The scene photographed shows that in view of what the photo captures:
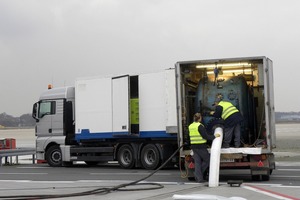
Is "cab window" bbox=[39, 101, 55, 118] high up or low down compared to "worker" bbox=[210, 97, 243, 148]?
up

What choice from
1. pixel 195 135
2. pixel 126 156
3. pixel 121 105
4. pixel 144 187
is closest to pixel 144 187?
pixel 144 187

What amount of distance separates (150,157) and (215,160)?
20.7ft

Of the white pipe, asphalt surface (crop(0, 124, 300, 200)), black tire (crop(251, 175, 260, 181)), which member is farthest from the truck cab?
black tire (crop(251, 175, 260, 181))

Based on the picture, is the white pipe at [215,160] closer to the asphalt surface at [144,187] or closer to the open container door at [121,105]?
the asphalt surface at [144,187]

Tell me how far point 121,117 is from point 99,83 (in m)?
1.69

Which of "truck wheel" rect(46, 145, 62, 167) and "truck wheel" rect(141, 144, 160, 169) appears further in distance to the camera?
"truck wheel" rect(46, 145, 62, 167)

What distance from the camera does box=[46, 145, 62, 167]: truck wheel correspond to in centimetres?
2197

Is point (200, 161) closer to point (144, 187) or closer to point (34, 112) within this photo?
point (144, 187)

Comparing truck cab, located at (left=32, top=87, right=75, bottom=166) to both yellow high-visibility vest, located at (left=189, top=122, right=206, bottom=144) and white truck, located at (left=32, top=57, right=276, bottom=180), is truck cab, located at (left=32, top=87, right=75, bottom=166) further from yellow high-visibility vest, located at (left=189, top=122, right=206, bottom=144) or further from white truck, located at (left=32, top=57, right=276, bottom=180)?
yellow high-visibility vest, located at (left=189, top=122, right=206, bottom=144)

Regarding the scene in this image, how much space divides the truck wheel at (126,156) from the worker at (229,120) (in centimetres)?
583

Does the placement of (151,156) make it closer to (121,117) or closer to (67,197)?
(121,117)

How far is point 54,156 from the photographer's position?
72.6 ft

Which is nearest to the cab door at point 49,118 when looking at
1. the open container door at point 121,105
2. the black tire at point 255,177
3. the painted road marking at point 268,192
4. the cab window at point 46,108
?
the cab window at point 46,108

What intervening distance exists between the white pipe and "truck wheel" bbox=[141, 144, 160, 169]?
16.7 ft
